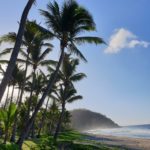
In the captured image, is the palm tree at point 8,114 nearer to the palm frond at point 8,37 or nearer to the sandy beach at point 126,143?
the palm frond at point 8,37

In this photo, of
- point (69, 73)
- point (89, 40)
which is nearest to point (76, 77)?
point (69, 73)

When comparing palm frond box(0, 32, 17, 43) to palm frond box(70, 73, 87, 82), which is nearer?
palm frond box(0, 32, 17, 43)

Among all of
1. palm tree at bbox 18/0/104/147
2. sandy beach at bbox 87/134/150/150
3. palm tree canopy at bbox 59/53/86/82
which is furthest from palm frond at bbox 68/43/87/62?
sandy beach at bbox 87/134/150/150

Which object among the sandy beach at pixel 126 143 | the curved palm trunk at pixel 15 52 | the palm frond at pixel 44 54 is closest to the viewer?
the curved palm trunk at pixel 15 52

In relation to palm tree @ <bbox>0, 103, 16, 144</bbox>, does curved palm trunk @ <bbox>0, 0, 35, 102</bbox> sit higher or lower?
higher

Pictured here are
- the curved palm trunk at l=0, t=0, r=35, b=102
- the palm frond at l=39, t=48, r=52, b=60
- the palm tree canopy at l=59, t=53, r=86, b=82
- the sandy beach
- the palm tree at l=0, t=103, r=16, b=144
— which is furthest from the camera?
the sandy beach

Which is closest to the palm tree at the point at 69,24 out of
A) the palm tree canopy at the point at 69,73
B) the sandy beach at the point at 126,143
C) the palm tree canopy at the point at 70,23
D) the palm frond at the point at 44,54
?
the palm tree canopy at the point at 70,23

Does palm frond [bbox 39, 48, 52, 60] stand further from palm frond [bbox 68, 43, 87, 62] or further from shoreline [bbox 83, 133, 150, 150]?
shoreline [bbox 83, 133, 150, 150]

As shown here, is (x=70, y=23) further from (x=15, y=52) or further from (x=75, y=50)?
(x=15, y=52)

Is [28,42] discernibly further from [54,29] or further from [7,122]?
[7,122]

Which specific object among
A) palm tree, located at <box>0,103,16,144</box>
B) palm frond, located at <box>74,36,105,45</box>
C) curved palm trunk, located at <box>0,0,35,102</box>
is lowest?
palm tree, located at <box>0,103,16,144</box>

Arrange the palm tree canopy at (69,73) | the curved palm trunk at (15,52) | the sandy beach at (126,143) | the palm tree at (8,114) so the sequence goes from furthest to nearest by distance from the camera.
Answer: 1. the sandy beach at (126,143)
2. the palm tree canopy at (69,73)
3. the palm tree at (8,114)
4. the curved palm trunk at (15,52)

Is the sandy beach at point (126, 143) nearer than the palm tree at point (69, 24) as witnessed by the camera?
No

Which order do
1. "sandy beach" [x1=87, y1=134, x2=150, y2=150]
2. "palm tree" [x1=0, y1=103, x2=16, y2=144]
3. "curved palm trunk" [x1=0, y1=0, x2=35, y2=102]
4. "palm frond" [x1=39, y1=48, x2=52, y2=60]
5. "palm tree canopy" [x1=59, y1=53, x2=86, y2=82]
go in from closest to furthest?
"curved palm trunk" [x1=0, y1=0, x2=35, y2=102] < "palm tree" [x1=0, y1=103, x2=16, y2=144] < "palm frond" [x1=39, y1=48, x2=52, y2=60] < "palm tree canopy" [x1=59, y1=53, x2=86, y2=82] < "sandy beach" [x1=87, y1=134, x2=150, y2=150]
